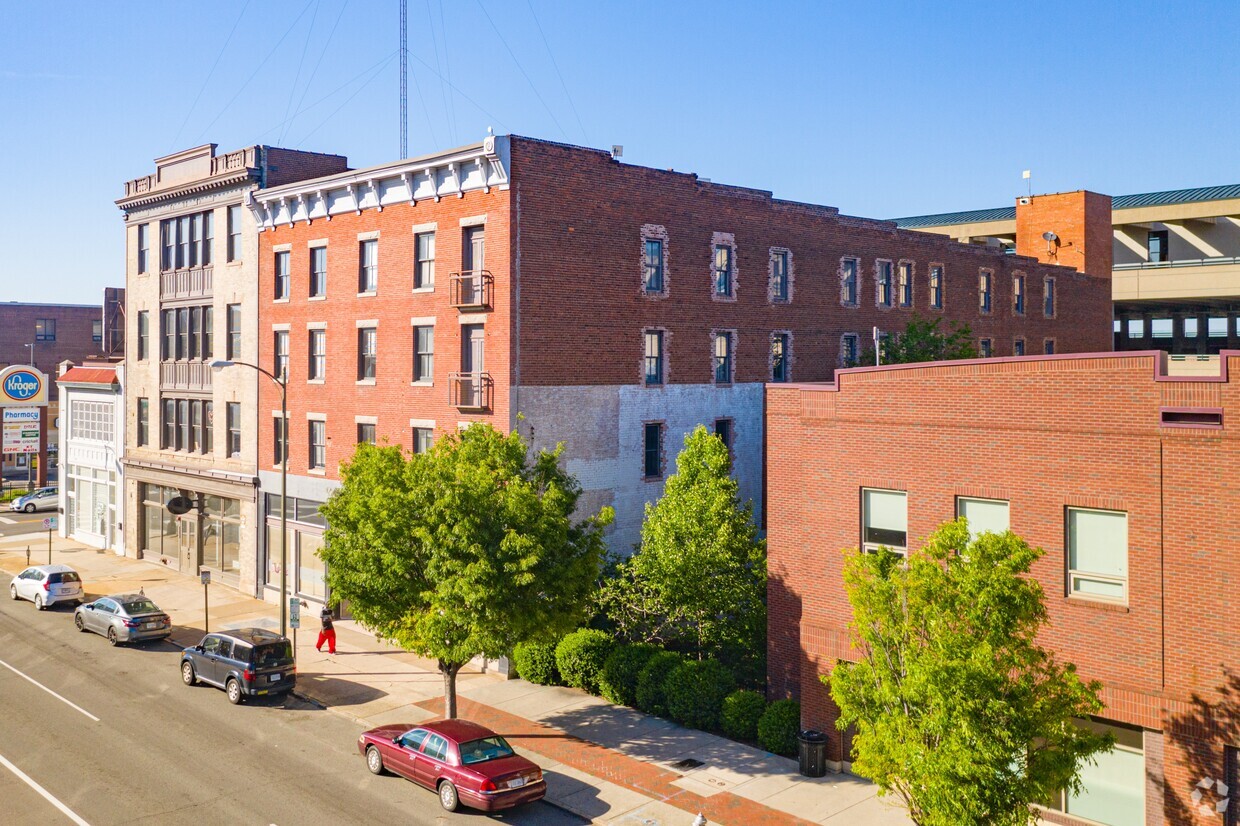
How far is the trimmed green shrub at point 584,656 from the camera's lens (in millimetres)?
27984

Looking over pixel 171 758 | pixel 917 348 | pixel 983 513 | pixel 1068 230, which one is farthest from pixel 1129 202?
pixel 171 758

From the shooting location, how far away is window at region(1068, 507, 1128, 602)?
18203mm

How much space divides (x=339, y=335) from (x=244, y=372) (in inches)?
299

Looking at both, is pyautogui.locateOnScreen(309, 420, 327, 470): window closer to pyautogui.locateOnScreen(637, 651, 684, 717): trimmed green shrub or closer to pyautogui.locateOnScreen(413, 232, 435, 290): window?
pyautogui.locateOnScreen(413, 232, 435, 290): window

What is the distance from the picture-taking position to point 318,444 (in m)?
39.3

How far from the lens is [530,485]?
78.2 ft

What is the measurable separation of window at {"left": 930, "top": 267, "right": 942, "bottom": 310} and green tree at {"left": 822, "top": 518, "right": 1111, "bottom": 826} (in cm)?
3457

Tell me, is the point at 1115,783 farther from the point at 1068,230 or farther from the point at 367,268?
the point at 1068,230

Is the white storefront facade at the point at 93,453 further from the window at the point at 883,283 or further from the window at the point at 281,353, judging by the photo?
the window at the point at 883,283

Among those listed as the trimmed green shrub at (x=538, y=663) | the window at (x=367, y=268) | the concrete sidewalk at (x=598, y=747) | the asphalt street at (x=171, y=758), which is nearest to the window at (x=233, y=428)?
the concrete sidewalk at (x=598, y=747)

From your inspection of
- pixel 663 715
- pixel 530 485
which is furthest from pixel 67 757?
pixel 663 715

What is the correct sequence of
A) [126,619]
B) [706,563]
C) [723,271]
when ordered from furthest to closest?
[723,271]
[126,619]
[706,563]

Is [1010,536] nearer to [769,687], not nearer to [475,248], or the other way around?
[769,687]

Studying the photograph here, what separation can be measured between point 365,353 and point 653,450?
448 inches
